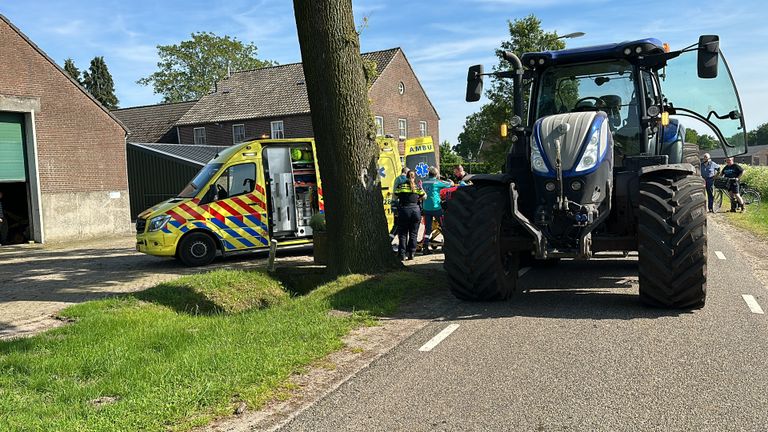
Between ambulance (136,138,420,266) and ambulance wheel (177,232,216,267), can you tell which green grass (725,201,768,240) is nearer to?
ambulance (136,138,420,266)

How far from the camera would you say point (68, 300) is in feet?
29.9

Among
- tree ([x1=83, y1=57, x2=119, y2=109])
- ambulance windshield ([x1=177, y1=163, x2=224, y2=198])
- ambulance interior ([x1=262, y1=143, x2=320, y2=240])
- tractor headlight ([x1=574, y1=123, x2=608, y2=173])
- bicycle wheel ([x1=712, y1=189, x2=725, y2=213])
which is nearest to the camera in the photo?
tractor headlight ([x1=574, y1=123, x2=608, y2=173])

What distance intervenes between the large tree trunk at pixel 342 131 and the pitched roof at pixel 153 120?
3785 centimetres

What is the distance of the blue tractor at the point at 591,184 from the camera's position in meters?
6.51

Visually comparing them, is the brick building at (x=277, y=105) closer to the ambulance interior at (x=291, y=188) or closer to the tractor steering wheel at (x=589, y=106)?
the ambulance interior at (x=291, y=188)

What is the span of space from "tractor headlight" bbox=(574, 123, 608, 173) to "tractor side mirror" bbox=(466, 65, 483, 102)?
180 cm

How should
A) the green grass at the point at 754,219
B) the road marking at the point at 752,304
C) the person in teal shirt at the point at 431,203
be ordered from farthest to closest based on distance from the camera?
→ the green grass at the point at 754,219 → the person in teal shirt at the point at 431,203 → the road marking at the point at 752,304


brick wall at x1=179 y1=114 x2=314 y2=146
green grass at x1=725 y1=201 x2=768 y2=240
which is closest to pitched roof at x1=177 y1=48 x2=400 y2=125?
brick wall at x1=179 y1=114 x2=314 y2=146

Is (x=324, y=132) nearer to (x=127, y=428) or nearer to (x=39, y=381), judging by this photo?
(x=39, y=381)

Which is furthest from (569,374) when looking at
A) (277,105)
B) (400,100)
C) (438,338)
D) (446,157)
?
(446,157)

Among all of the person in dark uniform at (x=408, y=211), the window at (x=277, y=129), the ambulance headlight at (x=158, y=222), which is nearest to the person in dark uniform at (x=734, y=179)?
the person in dark uniform at (x=408, y=211)

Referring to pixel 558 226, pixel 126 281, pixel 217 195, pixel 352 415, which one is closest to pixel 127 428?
pixel 352 415

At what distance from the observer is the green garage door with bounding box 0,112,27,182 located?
18.7 m

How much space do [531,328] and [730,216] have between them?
50.7ft
